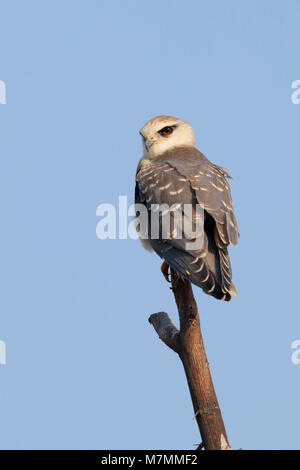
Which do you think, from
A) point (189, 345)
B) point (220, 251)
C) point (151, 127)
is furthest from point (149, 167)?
point (189, 345)

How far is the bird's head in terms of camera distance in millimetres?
8000

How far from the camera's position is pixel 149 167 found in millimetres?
7492

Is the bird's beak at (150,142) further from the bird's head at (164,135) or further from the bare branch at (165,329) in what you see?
the bare branch at (165,329)

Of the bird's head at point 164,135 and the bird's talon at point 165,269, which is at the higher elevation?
the bird's head at point 164,135

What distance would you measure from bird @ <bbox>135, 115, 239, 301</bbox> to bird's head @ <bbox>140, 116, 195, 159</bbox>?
0.16 meters

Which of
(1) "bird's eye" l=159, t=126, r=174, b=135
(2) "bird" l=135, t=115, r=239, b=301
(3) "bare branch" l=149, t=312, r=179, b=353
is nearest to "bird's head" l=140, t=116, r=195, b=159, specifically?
(1) "bird's eye" l=159, t=126, r=174, b=135

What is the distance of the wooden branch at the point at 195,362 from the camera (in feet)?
18.3

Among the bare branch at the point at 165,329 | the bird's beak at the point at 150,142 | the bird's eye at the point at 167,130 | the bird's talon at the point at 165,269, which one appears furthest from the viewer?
the bird's eye at the point at 167,130

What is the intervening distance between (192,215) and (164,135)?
6.15ft

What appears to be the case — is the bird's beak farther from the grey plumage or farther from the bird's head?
the grey plumage

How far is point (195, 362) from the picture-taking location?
229 inches

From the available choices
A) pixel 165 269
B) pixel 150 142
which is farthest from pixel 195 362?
pixel 150 142

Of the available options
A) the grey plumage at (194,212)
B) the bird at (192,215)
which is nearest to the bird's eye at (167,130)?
the bird at (192,215)

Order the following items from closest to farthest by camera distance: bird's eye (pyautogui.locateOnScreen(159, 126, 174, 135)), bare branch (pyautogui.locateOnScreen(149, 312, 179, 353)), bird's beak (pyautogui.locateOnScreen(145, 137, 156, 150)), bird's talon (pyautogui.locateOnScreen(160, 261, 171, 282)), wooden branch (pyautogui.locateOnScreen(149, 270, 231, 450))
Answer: wooden branch (pyautogui.locateOnScreen(149, 270, 231, 450)), bare branch (pyautogui.locateOnScreen(149, 312, 179, 353)), bird's talon (pyautogui.locateOnScreen(160, 261, 171, 282)), bird's beak (pyautogui.locateOnScreen(145, 137, 156, 150)), bird's eye (pyautogui.locateOnScreen(159, 126, 174, 135))
